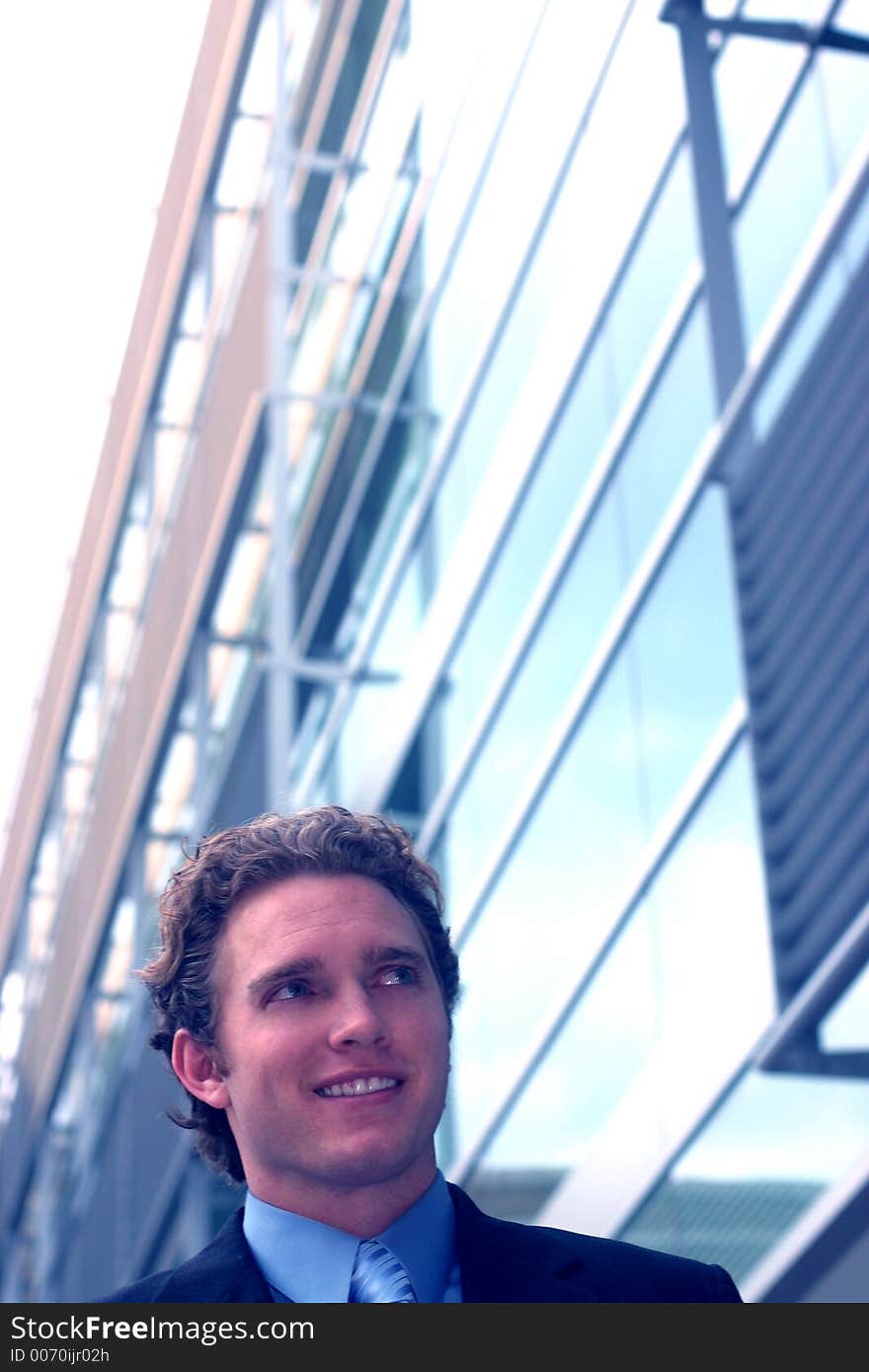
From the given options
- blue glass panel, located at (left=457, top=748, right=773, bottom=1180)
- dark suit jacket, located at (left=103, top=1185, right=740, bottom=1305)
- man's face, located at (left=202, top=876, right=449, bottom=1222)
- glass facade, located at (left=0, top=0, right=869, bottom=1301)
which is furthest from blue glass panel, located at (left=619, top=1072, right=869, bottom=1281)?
man's face, located at (left=202, top=876, right=449, bottom=1222)

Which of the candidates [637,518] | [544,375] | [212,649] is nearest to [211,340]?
[212,649]

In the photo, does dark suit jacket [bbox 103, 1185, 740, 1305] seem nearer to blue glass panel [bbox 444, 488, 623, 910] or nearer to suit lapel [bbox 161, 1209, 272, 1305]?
suit lapel [bbox 161, 1209, 272, 1305]

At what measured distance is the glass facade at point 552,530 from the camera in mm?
5934

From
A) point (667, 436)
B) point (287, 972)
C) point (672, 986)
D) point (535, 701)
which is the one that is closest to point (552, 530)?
point (535, 701)

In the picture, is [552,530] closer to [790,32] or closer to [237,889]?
[790,32]

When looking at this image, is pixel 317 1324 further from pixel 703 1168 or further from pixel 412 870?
pixel 703 1168

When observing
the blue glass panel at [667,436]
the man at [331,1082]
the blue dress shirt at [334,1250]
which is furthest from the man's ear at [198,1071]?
the blue glass panel at [667,436]

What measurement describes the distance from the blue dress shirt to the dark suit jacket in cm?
2

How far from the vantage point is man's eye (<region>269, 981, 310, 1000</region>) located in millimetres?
1712

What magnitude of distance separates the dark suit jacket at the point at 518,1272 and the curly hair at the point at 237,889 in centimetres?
15

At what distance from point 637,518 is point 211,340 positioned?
7.29 metres

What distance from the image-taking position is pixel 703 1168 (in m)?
6.07

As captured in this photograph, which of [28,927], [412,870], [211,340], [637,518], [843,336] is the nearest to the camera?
[412,870]

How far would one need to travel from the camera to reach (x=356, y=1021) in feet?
5.44
